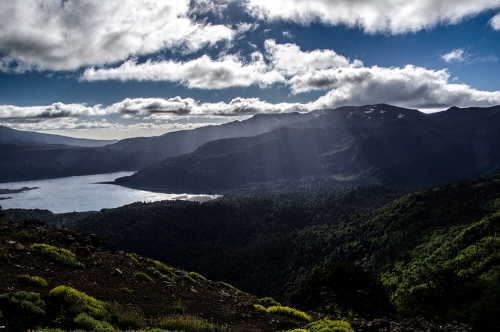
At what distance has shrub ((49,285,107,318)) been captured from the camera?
13.1 metres

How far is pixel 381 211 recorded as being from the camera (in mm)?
166375

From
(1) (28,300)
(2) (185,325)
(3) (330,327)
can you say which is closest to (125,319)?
(2) (185,325)

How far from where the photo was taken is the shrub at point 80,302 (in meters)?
13.1

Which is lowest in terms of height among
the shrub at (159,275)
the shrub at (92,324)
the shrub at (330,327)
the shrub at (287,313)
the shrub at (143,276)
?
the shrub at (287,313)

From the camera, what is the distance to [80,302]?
13.6 metres

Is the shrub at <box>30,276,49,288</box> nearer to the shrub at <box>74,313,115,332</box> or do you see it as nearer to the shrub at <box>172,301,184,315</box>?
the shrub at <box>74,313,115,332</box>

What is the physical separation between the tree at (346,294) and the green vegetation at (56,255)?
22440 millimetres

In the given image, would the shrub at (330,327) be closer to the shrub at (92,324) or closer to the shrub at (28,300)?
the shrub at (92,324)

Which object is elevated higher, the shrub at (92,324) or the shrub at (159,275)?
the shrub at (92,324)

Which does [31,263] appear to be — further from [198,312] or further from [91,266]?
[198,312]

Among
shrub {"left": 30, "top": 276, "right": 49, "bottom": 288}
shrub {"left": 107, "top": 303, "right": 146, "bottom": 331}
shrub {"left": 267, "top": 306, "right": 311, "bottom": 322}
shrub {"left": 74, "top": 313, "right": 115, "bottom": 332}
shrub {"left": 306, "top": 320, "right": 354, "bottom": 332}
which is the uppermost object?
shrub {"left": 30, "top": 276, "right": 49, "bottom": 288}

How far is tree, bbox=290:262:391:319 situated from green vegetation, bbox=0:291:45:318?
84.4ft

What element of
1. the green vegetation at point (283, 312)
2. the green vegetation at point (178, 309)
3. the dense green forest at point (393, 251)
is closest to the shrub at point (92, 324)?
the green vegetation at point (178, 309)

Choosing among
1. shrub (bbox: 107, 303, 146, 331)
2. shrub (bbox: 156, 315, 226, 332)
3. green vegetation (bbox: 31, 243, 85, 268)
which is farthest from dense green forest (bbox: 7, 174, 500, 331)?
green vegetation (bbox: 31, 243, 85, 268)
